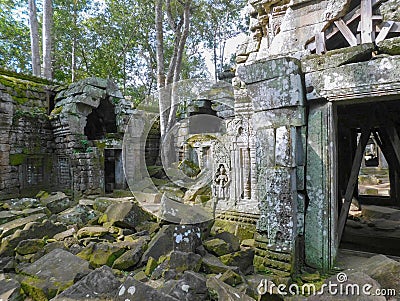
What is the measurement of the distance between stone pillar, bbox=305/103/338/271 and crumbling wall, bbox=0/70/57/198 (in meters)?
10.7

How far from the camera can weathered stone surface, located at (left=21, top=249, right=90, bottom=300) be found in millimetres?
3311

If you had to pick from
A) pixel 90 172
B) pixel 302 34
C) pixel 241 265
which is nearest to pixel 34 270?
pixel 241 265

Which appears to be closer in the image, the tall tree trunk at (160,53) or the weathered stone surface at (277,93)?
the weathered stone surface at (277,93)

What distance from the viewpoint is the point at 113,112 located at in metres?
14.4

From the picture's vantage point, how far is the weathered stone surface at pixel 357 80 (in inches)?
120

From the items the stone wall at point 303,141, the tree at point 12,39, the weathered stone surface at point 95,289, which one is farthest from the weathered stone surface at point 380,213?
the tree at point 12,39

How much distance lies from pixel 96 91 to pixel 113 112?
6.42 feet

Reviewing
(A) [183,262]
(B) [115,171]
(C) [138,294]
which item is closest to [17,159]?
(B) [115,171]

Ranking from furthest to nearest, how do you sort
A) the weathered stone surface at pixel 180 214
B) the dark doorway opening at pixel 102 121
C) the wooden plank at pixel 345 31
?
the dark doorway opening at pixel 102 121 → the weathered stone surface at pixel 180 214 → the wooden plank at pixel 345 31

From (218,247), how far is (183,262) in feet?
2.70

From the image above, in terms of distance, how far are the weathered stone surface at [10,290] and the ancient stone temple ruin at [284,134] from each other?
2.53 metres

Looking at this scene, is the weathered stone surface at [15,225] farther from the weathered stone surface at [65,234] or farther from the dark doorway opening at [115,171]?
the dark doorway opening at [115,171]

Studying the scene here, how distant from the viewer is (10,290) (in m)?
3.32

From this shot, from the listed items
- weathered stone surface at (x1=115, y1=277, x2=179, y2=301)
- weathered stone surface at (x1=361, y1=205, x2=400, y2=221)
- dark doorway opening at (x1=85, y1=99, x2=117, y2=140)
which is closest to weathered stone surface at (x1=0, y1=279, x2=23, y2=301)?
weathered stone surface at (x1=115, y1=277, x2=179, y2=301)
